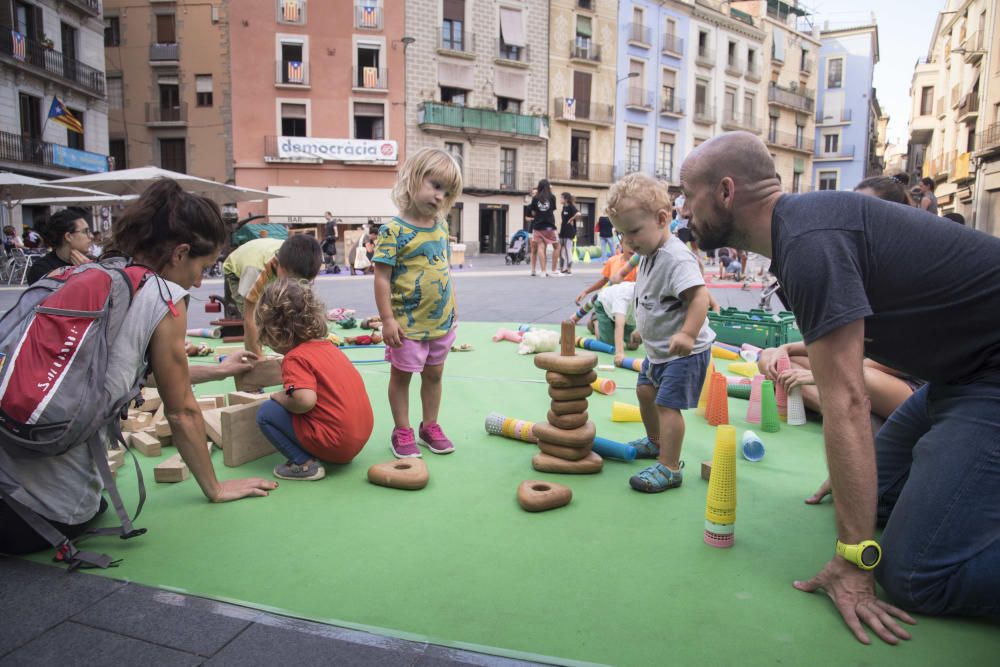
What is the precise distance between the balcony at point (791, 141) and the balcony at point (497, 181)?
20.0 metres

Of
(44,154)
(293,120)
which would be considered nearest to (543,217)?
(293,120)

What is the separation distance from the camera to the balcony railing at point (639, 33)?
35.1m

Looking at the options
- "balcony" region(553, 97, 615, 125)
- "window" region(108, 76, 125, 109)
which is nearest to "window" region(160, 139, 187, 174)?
"window" region(108, 76, 125, 109)

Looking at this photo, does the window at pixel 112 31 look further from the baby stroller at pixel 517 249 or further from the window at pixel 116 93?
the baby stroller at pixel 517 249

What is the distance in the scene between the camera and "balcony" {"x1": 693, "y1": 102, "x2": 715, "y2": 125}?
38.5m

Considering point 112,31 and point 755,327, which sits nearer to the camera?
point 755,327

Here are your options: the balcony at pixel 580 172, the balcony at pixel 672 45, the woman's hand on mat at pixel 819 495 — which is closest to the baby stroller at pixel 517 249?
the balcony at pixel 580 172

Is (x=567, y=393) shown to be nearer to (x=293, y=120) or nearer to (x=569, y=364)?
(x=569, y=364)

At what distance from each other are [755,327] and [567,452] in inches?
138

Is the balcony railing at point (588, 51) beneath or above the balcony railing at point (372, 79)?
above

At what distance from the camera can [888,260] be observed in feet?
6.24

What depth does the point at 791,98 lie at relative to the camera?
44969 millimetres

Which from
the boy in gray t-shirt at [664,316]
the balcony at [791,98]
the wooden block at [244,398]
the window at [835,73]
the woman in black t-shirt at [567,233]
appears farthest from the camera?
the window at [835,73]

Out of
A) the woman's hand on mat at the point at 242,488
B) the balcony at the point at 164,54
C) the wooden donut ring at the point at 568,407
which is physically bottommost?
the woman's hand on mat at the point at 242,488
